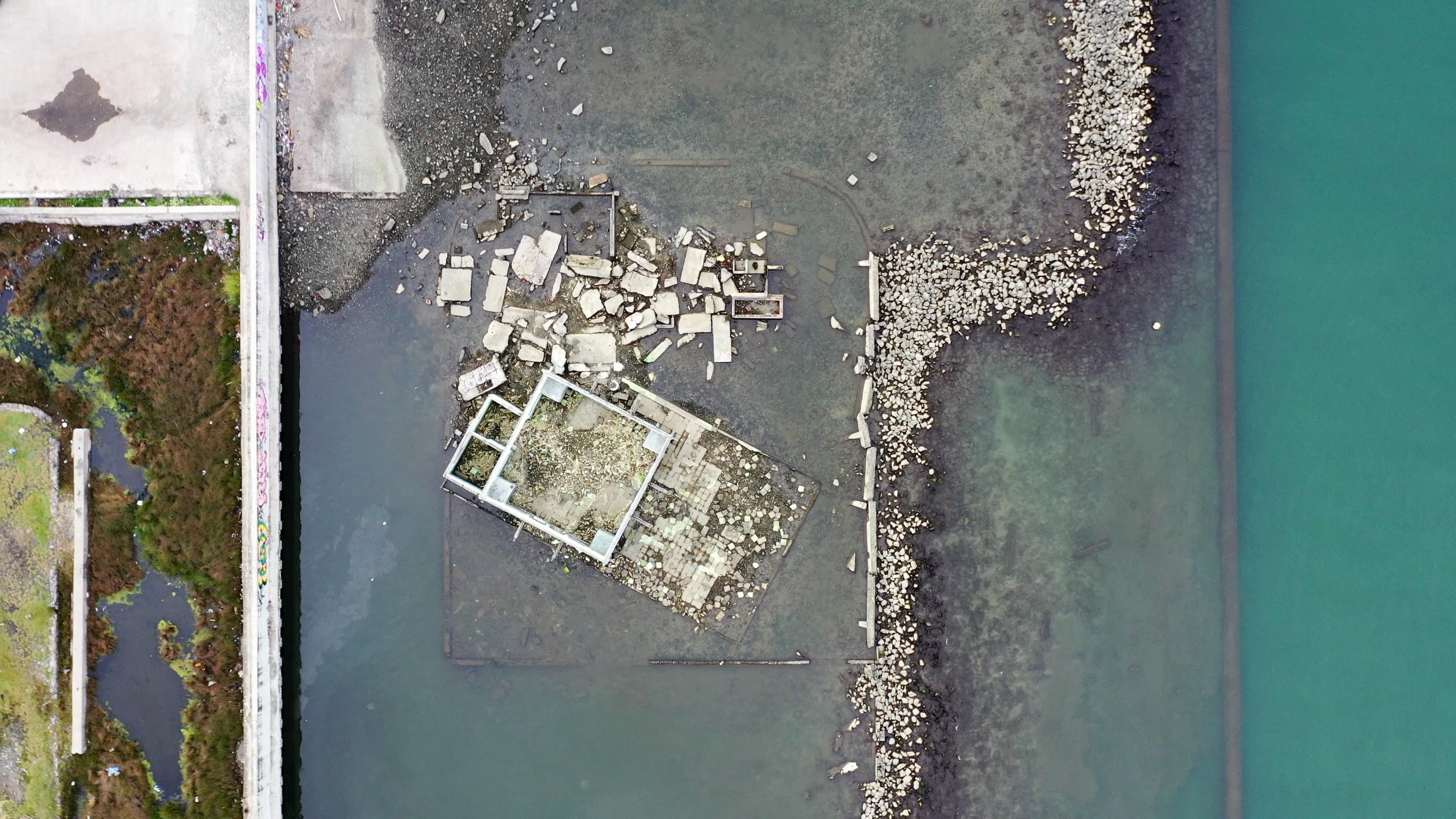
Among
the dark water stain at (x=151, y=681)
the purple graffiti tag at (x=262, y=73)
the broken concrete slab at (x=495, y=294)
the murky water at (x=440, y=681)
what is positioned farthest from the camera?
the murky water at (x=440, y=681)

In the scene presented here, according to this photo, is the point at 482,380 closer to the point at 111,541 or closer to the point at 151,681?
the point at 111,541

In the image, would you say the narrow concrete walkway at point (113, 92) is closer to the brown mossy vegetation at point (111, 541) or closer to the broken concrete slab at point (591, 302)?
the brown mossy vegetation at point (111, 541)

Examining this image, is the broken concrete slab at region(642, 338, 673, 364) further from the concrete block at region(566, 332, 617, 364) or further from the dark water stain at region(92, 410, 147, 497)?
the dark water stain at region(92, 410, 147, 497)

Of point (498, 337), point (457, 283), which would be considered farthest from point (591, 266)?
point (457, 283)

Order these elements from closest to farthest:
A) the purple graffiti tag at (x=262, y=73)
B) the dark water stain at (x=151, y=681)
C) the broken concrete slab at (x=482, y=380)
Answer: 1. the purple graffiti tag at (x=262, y=73)
2. the dark water stain at (x=151, y=681)
3. the broken concrete slab at (x=482, y=380)

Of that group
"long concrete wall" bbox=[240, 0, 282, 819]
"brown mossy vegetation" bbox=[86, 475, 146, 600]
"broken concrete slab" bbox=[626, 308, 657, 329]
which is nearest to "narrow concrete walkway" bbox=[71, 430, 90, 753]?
"brown mossy vegetation" bbox=[86, 475, 146, 600]

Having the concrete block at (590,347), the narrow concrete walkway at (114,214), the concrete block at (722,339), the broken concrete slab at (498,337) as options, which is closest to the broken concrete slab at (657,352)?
the concrete block at (590,347)

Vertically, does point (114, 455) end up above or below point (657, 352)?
below
